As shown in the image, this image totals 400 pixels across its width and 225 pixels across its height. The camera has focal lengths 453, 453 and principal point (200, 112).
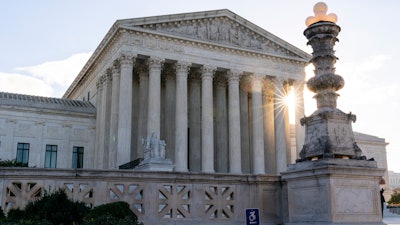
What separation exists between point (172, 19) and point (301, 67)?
1691cm

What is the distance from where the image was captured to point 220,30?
4844 centimetres

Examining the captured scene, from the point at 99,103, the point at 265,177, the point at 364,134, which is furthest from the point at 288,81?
the point at 265,177

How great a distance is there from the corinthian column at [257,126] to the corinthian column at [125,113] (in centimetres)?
1376

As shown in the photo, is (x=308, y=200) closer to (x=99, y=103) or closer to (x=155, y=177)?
(x=155, y=177)

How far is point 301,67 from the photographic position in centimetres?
5275

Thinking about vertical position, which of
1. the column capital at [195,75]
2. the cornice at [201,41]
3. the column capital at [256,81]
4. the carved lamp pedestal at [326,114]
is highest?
the cornice at [201,41]

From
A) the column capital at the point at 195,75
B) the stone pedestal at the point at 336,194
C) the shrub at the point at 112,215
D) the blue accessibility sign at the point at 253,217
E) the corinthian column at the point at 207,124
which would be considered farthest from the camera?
the column capital at the point at 195,75

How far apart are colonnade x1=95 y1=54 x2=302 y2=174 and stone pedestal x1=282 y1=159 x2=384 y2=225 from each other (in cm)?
3129

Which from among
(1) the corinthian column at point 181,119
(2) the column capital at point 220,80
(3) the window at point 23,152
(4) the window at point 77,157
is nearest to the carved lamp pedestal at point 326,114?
(1) the corinthian column at point 181,119

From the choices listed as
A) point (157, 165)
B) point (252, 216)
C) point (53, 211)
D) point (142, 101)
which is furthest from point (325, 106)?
point (142, 101)

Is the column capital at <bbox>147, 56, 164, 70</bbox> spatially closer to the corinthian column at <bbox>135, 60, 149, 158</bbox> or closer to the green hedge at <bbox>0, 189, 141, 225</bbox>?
the corinthian column at <bbox>135, 60, 149, 158</bbox>

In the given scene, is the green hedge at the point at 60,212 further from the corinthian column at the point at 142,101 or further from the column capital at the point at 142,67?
the column capital at the point at 142,67

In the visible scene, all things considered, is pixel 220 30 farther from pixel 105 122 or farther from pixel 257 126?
pixel 105 122

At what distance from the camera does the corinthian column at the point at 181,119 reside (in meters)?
42.8
